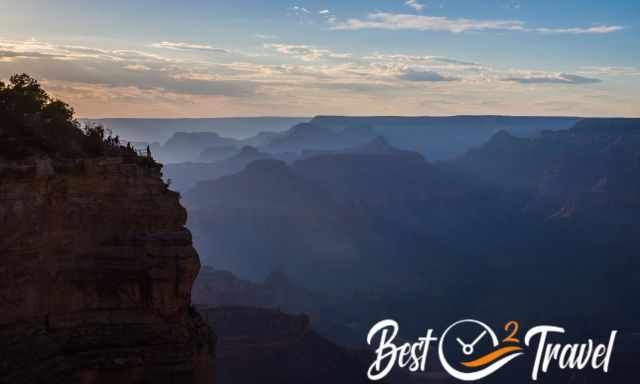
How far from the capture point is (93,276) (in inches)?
587

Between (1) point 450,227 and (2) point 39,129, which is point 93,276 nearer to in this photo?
(2) point 39,129

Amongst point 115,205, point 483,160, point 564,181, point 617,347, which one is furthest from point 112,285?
point 483,160

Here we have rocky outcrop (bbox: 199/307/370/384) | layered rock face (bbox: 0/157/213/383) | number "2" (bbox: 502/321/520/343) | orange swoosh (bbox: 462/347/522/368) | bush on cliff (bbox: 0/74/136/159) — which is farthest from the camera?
rocky outcrop (bbox: 199/307/370/384)

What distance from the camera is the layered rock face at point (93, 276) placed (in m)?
13.9

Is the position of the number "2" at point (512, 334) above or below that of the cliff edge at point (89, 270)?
below

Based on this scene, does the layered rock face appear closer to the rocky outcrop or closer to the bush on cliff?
the bush on cliff

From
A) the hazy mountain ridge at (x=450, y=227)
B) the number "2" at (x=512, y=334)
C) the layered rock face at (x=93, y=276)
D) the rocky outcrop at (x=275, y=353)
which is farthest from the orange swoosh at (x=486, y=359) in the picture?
the layered rock face at (x=93, y=276)

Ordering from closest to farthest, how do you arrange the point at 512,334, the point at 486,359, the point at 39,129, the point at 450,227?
the point at 39,129, the point at 512,334, the point at 486,359, the point at 450,227

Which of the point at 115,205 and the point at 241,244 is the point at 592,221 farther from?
the point at 115,205

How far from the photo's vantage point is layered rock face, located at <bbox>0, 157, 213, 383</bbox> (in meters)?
13.9

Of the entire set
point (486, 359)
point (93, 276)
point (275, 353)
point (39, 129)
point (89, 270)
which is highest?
point (39, 129)

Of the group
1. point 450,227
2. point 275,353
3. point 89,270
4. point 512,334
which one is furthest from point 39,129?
point 450,227

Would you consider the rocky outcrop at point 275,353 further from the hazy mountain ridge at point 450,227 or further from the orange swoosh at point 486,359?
the hazy mountain ridge at point 450,227

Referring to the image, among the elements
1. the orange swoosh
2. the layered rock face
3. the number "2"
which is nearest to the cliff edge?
the layered rock face
